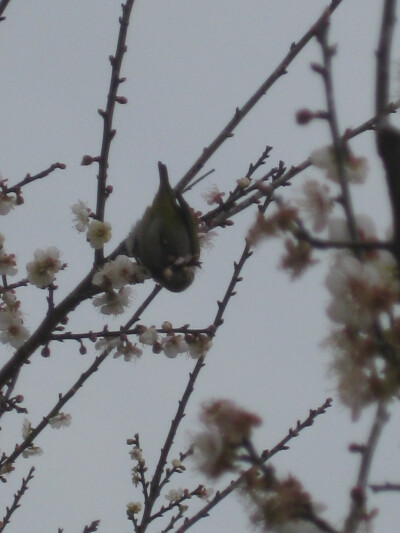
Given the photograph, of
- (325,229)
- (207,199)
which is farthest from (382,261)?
(207,199)

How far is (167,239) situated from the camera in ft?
13.5

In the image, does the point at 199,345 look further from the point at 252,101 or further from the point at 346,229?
the point at 346,229

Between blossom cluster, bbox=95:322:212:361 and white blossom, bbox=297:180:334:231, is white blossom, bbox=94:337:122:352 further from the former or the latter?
white blossom, bbox=297:180:334:231

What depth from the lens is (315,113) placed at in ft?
5.77

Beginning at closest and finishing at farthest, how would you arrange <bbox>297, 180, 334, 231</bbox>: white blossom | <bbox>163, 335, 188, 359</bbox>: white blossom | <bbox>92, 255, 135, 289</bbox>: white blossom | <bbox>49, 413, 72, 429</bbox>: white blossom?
<bbox>297, 180, 334, 231</bbox>: white blossom
<bbox>92, 255, 135, 289</bbox>: white blossom
<bbox>163, 335, 188, 359</bbox>: white blossom
<bbox>49, 413, 72, 429</bbox>: white blossom

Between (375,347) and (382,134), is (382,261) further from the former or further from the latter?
(382,134)

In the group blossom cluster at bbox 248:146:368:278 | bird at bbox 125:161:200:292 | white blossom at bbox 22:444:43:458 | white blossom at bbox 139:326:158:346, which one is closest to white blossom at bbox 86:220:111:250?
bird at bbox 125:161:200:292

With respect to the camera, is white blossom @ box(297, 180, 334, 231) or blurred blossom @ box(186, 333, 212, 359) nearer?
white blossom @ box(297, 180, 334, 231)

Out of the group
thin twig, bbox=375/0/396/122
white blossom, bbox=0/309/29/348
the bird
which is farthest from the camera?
white blossom, bbox=0/309/29/348

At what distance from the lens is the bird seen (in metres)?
4.11

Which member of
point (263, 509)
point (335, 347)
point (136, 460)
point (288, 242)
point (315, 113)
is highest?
point (136, 460)

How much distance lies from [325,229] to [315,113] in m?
0.26

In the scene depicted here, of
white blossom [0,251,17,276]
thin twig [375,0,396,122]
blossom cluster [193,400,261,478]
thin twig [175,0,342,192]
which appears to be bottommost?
blossom cluster [193,400,261,478]

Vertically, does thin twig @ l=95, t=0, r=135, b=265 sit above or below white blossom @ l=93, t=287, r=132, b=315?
above
